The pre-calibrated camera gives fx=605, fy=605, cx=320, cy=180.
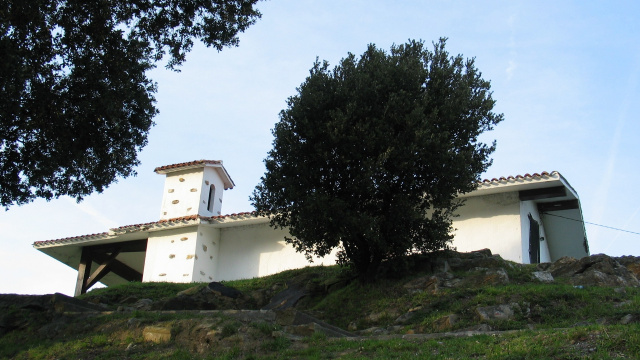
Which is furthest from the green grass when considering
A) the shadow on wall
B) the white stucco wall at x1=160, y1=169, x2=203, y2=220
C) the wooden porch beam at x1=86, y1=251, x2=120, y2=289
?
the wooden porch beam at x1=86, y1=251, x2=120, y2=289

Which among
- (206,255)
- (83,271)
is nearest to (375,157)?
(206,255)

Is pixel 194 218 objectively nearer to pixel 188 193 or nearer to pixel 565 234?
pixel 188 193

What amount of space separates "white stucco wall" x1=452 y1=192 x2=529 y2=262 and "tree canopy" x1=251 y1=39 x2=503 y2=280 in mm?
3829

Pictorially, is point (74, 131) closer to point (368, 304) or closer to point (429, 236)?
point (368, 304)

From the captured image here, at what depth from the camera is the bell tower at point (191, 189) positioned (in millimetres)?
23172

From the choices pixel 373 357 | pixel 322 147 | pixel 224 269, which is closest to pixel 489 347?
pixel 373 357

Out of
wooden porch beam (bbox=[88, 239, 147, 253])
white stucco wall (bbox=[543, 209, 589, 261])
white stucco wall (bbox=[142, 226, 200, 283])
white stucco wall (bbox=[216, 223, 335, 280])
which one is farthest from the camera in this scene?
wooden porch beam (bbox=[88, 239, 147, 253])

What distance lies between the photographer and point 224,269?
72.7 ft

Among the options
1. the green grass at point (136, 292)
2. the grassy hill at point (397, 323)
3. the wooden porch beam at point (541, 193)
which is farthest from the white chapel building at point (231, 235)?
the grassy hill at point (397, 323)

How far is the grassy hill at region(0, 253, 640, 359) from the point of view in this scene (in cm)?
848

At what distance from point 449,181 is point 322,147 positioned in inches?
123

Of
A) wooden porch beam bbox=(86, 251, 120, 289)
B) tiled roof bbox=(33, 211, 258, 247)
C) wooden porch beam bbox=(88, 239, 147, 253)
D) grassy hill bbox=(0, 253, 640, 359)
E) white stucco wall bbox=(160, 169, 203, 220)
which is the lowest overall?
grassy hill bbox=(0, 253, 640, 359)

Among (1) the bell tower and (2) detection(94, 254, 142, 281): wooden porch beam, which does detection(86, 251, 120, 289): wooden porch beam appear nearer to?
(2) detection(94, 254, 142, 281): wooden porch beam

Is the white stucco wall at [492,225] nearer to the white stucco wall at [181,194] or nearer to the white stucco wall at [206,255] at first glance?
the white stucco wall at [206,255]
